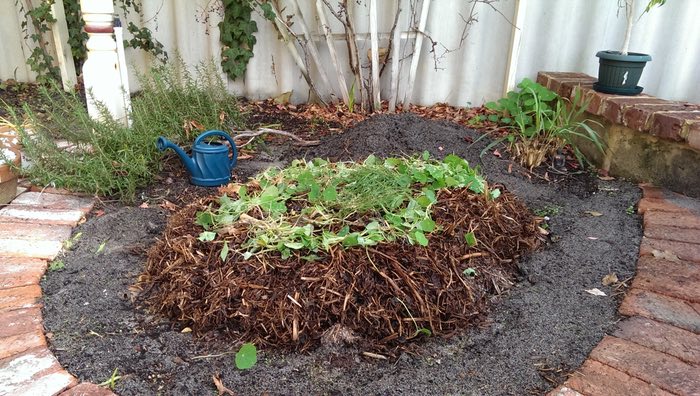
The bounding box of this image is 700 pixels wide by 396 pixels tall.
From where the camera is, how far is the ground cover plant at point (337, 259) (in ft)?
4.90

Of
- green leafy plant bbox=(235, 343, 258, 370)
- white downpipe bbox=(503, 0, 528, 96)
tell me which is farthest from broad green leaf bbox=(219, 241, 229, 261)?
white downpipe bbox=(503, 0, 528, 96)

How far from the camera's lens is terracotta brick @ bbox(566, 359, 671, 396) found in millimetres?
1230

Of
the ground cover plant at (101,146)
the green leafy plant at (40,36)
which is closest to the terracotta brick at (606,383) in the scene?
the ground cover plant at (101,146)

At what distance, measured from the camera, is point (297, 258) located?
1.57m

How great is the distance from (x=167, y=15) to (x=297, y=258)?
9.54 feet

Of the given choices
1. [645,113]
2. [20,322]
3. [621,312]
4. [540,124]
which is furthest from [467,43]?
[20,322]

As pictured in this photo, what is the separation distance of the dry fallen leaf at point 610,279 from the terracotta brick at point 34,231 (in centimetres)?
184

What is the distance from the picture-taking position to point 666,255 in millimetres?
1831

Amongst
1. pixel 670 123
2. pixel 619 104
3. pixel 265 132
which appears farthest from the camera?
pixel 265 132

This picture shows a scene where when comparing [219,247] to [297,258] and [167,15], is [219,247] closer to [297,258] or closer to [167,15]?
[297,258]

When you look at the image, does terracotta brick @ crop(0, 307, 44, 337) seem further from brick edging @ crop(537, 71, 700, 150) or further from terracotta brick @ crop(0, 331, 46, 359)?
brick edging @ crop(537, 71, 700, 150)

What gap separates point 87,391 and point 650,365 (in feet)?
4.36

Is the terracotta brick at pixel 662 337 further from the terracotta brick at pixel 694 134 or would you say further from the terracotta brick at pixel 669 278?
the terracotta brick at pixel 694 134

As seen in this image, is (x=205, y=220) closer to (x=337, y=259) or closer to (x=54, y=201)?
(x=337, y=259)
